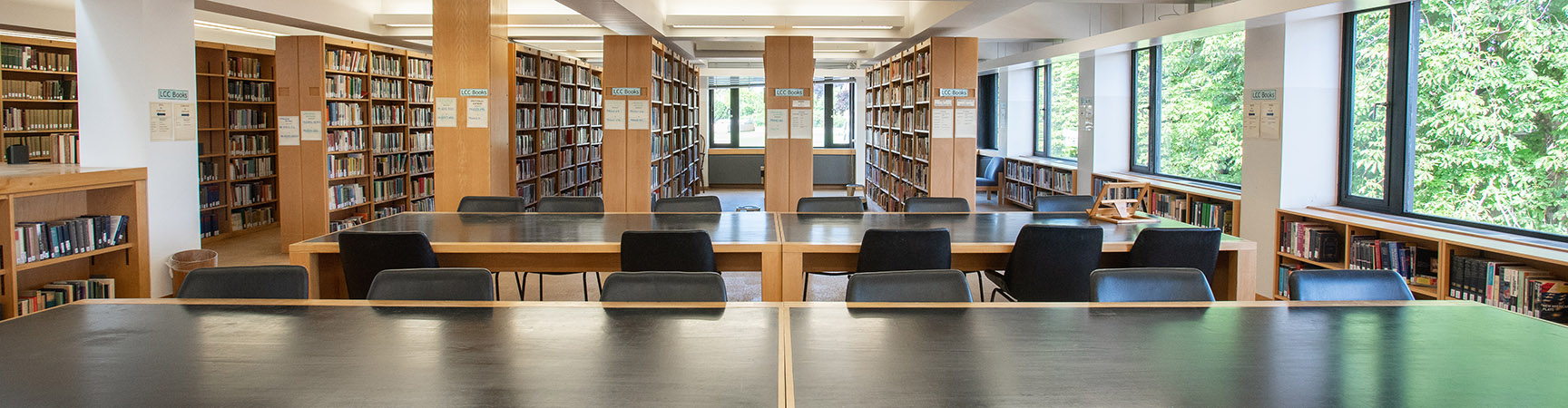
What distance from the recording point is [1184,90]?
9820 millimetres

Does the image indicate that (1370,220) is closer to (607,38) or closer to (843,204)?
(843,204)

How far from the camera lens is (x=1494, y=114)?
5.70 metres

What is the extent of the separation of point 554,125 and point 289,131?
10.7 feet

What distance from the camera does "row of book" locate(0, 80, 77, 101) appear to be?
8516mm

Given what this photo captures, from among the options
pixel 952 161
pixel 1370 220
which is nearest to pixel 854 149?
pixel 952 161

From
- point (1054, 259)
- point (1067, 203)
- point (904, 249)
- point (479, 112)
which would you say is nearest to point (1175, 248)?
point (1054, 259)

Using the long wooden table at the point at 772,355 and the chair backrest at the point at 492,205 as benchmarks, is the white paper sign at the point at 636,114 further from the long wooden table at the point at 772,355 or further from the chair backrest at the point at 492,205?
the long wooden table at the point at 772,355

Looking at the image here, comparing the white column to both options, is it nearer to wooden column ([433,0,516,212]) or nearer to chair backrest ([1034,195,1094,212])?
wooden column ([433,0,516,212])

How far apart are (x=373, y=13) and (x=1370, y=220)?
9306 mm

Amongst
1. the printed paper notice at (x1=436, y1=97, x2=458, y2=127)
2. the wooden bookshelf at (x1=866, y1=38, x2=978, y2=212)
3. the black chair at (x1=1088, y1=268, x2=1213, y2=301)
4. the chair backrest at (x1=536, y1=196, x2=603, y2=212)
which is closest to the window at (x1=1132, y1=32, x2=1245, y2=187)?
the wooden bookshelf at (x1=866, y1=38, x2=978, y2=212)

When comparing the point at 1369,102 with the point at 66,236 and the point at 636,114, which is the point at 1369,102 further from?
the point at 66,236

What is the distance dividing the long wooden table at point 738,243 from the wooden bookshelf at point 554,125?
4.88 meters

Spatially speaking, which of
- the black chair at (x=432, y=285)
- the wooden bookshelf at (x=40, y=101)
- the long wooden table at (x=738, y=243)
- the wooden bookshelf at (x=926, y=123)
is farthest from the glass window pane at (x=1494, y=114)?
the wooden bookshelf at (x=40, y=101)

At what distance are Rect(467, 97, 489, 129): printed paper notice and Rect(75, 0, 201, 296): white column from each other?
1.79 meters
